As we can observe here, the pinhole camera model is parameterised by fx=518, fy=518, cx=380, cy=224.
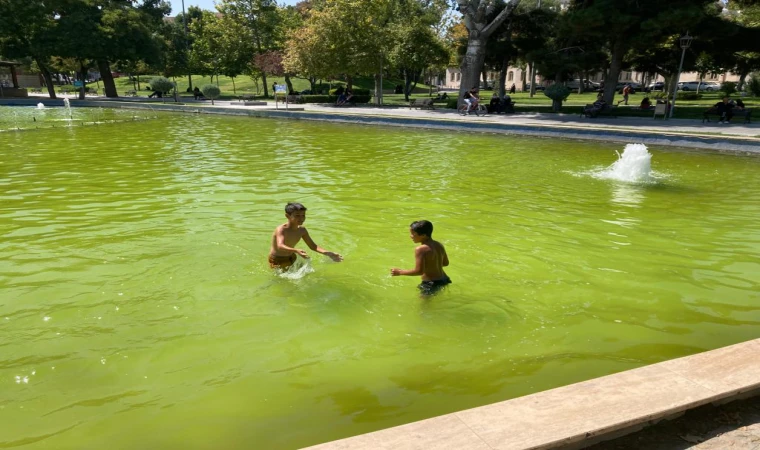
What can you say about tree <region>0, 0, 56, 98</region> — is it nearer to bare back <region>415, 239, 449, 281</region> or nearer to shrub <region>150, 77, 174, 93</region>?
shrub <region>150, 77, 174, 93</region>

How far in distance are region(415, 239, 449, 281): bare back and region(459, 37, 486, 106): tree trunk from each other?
90.6ft

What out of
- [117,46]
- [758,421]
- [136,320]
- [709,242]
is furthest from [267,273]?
[117,46]

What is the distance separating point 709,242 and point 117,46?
49.1 metres

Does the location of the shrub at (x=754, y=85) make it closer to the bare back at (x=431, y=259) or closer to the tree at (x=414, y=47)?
the tree at (x=414, y=47)

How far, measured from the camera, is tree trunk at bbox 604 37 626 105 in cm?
2725

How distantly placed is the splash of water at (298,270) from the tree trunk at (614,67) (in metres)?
25.9

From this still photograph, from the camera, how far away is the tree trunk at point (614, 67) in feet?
89.4

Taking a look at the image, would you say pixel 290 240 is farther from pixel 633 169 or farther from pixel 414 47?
pixel 414 47

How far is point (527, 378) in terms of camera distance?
4.54 metres

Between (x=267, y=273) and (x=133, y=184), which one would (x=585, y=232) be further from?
Answer: (x=133, y=184)

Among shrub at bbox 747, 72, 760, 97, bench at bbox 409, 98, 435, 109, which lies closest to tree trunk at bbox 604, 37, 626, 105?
bench at bbox 409, 98, 435, 109

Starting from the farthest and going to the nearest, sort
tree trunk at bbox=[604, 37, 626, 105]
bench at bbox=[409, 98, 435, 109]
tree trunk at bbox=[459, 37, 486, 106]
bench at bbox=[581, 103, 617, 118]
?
bench at bbox=[409, 98, 435, 109]
tree trunk at bbox=[459, 37, 486, 106]
tree trunk at bbox=[604, 37, 626, 105]
bench at bbox=[581, 103, 617, 118]

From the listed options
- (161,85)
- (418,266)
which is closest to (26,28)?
(161,85)

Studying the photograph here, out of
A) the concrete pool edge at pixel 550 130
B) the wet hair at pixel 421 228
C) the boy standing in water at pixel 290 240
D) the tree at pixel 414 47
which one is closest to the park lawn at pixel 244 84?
the tree at pixel 414 47
